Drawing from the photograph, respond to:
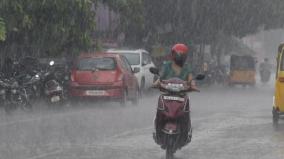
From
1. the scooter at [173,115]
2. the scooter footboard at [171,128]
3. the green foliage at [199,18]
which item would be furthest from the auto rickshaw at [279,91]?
the green foliage at [199,18]

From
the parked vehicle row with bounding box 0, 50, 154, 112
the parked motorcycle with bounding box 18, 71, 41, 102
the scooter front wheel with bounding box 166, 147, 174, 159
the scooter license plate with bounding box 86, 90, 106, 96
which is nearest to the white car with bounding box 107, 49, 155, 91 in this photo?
the parked vehicle row with bounding box 0, 50, 154, 112

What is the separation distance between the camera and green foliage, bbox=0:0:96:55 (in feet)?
69.9

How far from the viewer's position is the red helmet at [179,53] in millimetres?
11219

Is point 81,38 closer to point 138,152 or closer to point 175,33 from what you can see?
point 138,152

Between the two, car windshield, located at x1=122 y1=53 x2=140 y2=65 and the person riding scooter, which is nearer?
the person riding scooter

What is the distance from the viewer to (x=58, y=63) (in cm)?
2588

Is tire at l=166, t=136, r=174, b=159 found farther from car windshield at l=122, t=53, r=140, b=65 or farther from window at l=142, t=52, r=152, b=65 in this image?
window at l=142, t=52, r=152, b=65

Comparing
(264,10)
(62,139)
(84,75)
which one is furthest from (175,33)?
(62,139)

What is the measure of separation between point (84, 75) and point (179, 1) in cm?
2092

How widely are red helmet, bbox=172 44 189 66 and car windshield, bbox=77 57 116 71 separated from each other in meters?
11.7

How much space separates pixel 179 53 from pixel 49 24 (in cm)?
1241

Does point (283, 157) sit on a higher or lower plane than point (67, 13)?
lower

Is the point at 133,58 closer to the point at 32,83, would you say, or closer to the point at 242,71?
the point at 32,83

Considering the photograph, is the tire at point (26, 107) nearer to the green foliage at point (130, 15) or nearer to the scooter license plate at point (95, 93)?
the scooter license plate at point (95, 93)
